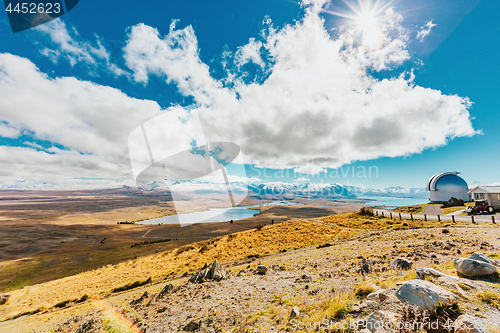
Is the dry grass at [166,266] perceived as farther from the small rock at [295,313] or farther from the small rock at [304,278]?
the small rock at [295,313]

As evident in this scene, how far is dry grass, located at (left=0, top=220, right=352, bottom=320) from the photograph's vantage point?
16219 millimetres

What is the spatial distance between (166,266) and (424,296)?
23360 millimetres

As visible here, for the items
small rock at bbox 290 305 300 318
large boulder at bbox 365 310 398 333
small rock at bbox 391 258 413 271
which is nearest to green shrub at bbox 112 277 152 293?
small rock at bbox 290 305 300 318

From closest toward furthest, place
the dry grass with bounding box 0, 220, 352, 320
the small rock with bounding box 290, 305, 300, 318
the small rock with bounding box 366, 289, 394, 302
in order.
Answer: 1. the small rock with bounding box 366, 289, 394, 302
2. the small rock with bounding box 290, 305, 300, 318
3. the dry grass with bounding box 0, 220, 352, 320

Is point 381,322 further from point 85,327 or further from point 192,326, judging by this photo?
point 85,327

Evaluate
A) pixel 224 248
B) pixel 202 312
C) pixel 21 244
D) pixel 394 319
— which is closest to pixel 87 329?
pixel 202 312

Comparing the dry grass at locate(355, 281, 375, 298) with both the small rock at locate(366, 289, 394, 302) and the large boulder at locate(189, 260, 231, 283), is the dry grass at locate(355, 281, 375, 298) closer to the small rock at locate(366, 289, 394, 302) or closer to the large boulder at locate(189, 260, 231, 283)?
the small rock at locate(366, 289, 394, 302)

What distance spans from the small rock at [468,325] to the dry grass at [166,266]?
1699 centimetres

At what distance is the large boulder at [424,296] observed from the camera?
451 cm

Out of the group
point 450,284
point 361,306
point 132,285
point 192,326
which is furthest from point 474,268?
point 132,285

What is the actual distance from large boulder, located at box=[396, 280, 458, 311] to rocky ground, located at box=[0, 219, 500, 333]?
0.02m

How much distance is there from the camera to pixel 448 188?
50938mm

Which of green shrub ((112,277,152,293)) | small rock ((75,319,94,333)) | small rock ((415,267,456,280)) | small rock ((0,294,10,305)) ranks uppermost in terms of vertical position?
small rock ((415,267,456,280))

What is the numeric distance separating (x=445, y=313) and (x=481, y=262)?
3884mm
